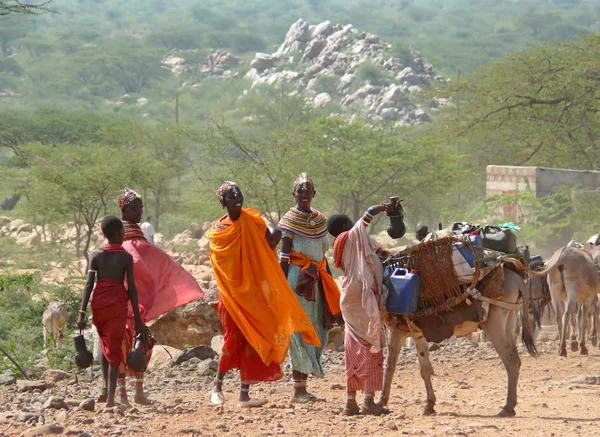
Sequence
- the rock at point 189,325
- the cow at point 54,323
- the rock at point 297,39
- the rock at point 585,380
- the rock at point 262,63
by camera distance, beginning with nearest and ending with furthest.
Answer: the rock at point 585,380 < the rock at point 189,325 < the cow at point 54,323 < the rock at point 262,63 < the rock at point 297,39

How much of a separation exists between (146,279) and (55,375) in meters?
2.78

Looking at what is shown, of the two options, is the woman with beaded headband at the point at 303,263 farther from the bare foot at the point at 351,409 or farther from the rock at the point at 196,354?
the rock at the point at 196,354

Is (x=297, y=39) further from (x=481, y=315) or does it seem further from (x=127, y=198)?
(x=481, y=315)

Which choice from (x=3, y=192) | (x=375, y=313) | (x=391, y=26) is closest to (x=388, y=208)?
(x=375, y=313)

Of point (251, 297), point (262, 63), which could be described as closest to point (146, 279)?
point (251, 297)

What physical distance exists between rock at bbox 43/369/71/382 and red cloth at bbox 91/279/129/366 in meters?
2.98

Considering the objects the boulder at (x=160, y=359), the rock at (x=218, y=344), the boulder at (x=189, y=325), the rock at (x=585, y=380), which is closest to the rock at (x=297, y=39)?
the boulder at (x=189, y=325)

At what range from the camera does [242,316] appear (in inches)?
293

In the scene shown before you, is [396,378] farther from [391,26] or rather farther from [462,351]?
[391,26]

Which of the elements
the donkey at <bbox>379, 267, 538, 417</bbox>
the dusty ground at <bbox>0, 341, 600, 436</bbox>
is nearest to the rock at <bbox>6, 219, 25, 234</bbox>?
the dusty ground at <bbox>0, 341, 600, 436</bbox>

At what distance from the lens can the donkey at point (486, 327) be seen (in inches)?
281

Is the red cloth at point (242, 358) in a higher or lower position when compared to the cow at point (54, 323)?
lower

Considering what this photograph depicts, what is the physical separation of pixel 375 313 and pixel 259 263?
3.25 feet

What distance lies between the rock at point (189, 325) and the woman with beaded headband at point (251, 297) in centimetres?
454
